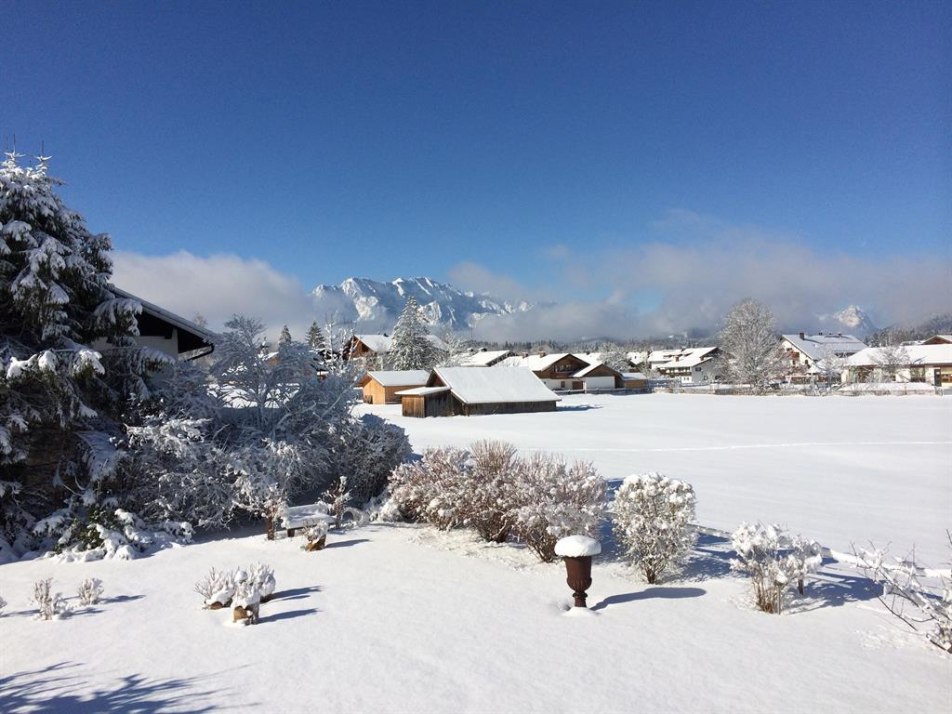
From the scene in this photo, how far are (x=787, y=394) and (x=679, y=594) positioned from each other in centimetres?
5626

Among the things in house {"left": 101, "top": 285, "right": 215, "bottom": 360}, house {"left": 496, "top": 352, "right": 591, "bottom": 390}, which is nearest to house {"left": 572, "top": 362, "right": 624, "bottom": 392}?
house {"left": 496, "top": 352, "right": 591, "bottom": 390}

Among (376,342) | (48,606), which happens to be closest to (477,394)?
(48,606)

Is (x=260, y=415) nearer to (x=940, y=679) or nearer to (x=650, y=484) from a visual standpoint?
(x=650, y=484)

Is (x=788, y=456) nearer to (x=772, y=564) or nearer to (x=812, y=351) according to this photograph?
(x=772, y=564)

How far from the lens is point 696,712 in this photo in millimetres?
4062

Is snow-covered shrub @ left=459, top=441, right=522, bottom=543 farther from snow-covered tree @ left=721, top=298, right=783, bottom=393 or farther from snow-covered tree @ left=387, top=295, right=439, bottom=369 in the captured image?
snow-covered tree @ left=721, top=298, right=783, bottom=393

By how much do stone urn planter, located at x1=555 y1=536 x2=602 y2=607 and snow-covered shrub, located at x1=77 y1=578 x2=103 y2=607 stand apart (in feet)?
17.0

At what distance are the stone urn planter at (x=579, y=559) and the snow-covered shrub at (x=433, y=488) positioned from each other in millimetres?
3148

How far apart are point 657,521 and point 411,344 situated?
55527mm

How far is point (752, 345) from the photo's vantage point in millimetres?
60938

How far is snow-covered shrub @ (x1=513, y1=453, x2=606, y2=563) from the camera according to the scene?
746cm

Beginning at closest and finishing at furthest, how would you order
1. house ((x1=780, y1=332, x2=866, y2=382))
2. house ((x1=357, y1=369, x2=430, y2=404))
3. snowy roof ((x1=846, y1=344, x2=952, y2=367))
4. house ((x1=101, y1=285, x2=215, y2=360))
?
house ((x1=101, y1=285, x2=215, y2=360)) → house ((x1=357, y1=369, x2=430, y2=404)) → snowy roof ((x1=846, y1=344, x2=952, y2=367)) → house ((x1=780, y1=332, x2=866, y2=382))

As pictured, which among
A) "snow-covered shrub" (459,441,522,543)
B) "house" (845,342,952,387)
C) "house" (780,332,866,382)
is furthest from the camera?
"house" (780,332,866,382)

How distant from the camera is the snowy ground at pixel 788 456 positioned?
35.1ft
